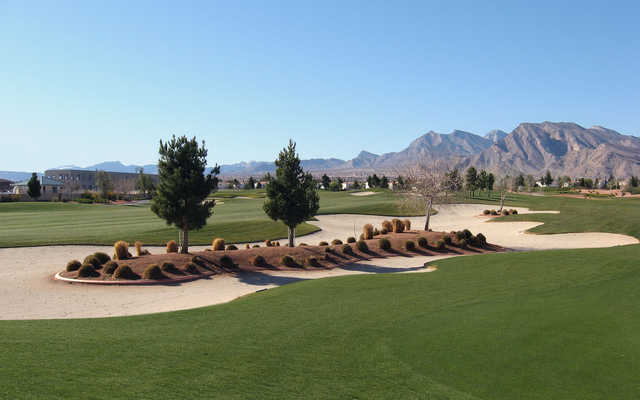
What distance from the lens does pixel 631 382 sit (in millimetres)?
6695

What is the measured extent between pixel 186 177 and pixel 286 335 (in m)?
15.2

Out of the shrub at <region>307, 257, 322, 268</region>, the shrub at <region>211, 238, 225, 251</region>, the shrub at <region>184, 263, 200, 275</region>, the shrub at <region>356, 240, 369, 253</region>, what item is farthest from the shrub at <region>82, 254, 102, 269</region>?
the shrub at <region>356, 240, 369, 253</region>

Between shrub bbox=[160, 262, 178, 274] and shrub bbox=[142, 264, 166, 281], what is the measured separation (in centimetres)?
56

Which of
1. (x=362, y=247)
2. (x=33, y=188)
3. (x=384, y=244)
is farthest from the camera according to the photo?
(x=33, y=188)

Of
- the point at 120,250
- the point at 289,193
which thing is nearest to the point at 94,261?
the point at 120,250

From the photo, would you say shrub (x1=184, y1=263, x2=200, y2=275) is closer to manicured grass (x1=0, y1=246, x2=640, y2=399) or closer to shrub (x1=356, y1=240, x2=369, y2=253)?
manicured grass (x1=0, y1=246, x2=640, y2=399)

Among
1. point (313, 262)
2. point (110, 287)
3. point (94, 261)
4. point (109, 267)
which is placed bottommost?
point (110, 287)

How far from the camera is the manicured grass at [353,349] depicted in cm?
630

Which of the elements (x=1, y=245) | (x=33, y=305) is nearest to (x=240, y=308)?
(x=33, y=305)

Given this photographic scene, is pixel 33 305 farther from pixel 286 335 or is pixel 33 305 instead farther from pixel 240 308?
pixel 286 335

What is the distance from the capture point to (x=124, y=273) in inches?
768

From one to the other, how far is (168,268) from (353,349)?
15.1 m

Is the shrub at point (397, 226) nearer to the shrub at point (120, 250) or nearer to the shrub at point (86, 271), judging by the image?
the shrub at point (120, 250)

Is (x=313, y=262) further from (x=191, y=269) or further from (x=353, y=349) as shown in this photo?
(x=353, y=349)
